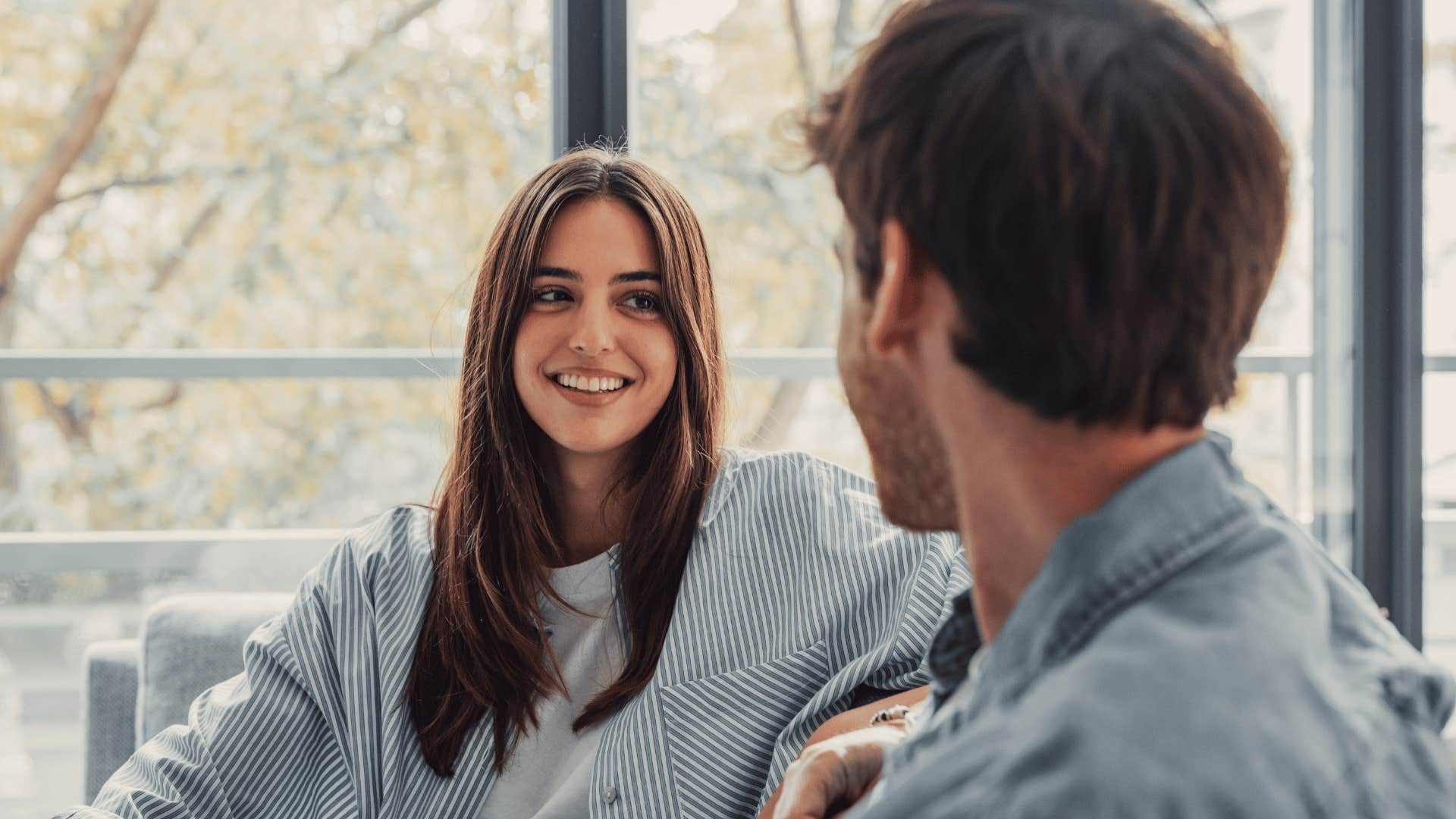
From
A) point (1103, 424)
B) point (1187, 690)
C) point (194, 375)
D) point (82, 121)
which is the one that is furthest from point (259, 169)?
point (1187, 690)

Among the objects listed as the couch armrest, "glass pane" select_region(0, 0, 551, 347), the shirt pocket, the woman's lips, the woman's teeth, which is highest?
"glass pane" select_region(0, 0, 551, 347)

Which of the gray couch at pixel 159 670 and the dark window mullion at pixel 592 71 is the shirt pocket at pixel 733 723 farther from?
the dark window mullion at pixel 592 71

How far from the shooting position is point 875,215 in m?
0.61

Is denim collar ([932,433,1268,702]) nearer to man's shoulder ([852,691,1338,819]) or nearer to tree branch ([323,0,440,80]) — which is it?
man's shoulder ([852,691,1338,819])

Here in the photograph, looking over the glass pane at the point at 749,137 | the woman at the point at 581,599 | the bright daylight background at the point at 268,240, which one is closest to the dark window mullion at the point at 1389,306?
the bright daylight background at the point at 268,240

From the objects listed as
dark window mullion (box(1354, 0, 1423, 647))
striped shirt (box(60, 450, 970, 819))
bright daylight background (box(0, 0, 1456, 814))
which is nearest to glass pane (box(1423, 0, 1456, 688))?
dark window mullion (box(1354, 0, 1423, 647))

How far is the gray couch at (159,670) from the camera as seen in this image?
1581 mm

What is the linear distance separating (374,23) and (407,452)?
39.6 inches

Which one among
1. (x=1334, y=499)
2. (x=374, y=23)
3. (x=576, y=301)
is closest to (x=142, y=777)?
(x=576, y=301)

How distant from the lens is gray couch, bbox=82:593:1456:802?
1581mm

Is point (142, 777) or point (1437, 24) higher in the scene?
point (1437, 24)

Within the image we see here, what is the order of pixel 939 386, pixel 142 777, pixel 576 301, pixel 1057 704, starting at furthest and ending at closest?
1. pixel 576 301
2. pixel 142 777
3. pixel 939 386
4. pixel 1057 704

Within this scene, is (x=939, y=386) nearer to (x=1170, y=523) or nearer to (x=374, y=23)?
(x=1170, y=523)

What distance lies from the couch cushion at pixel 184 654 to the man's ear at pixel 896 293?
1316mm
